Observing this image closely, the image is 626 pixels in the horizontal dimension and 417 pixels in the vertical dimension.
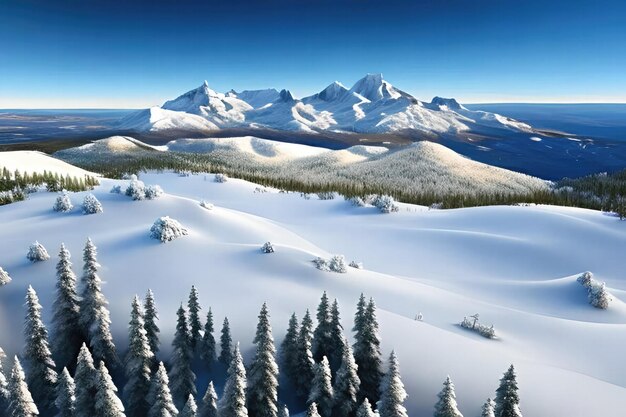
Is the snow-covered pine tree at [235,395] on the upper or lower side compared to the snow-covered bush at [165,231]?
lower

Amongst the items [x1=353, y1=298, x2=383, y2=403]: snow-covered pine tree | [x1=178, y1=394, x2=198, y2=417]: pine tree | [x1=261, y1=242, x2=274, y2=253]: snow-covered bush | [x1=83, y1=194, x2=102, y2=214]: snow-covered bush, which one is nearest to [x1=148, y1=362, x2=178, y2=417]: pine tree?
[x1=178, y1=394, x2=198, y2=417]: pine tree

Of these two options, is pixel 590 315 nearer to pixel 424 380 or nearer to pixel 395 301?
pixel 395 301

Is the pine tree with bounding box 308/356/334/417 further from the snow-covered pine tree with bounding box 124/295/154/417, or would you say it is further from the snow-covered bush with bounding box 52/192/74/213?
the snow-covered bush with bounding box 52/192/74/213

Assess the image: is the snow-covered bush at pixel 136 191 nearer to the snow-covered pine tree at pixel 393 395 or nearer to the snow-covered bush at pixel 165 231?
the snow-covered bush at pixel 165 231

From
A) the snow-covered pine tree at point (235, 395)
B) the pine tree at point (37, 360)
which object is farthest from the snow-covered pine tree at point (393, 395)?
the pine tree at point (37, 360)

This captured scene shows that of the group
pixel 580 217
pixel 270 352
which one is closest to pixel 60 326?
pixel 270 352

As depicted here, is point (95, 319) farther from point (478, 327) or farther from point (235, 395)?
point (478, 327)
